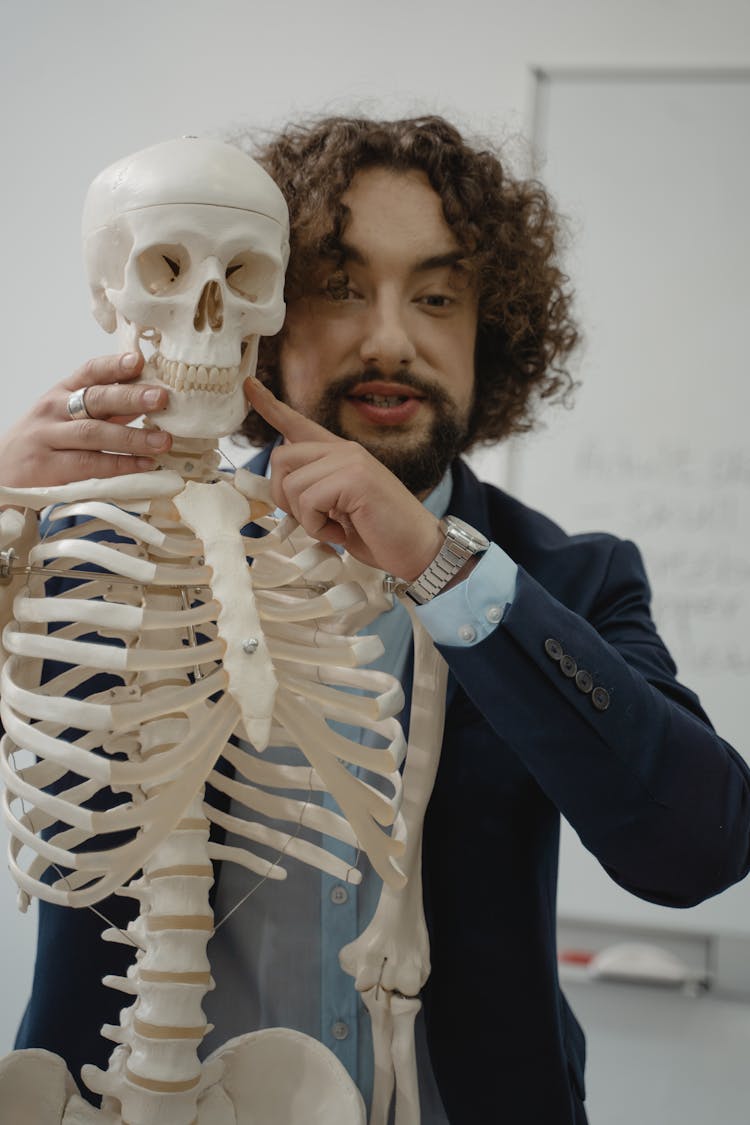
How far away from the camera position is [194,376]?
866 millimetres

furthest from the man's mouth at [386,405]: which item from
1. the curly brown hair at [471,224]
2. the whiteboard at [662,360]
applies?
the whiteboard at [662,360]

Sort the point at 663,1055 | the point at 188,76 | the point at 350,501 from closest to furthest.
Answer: the point at 350,501, the point at 663,1055, the point at 188,76

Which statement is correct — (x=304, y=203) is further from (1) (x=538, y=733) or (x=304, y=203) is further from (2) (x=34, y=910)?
(2) (x=34, y=910)

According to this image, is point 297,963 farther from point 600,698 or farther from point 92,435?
point 92,435

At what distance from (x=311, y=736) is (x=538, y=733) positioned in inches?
8.1

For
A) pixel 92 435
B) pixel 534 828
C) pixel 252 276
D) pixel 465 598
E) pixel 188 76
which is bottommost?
pixel 534 828

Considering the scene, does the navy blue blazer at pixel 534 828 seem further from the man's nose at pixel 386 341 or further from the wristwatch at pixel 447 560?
the man's nose at pixel 386 341

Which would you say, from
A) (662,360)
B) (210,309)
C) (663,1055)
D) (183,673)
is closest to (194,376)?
A: (210,309)

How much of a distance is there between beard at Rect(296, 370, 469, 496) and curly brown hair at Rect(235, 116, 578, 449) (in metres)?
0.12

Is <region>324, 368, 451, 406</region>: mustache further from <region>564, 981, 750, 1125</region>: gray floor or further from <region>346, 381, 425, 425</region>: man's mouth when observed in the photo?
<region>564, 981, 750, 1125</region>: gray floor

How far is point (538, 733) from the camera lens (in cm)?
95

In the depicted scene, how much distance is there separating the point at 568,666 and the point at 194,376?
371mm

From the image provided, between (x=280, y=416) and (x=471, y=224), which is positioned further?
(x=471, y=224)

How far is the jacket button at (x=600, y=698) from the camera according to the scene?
3.13 ft
